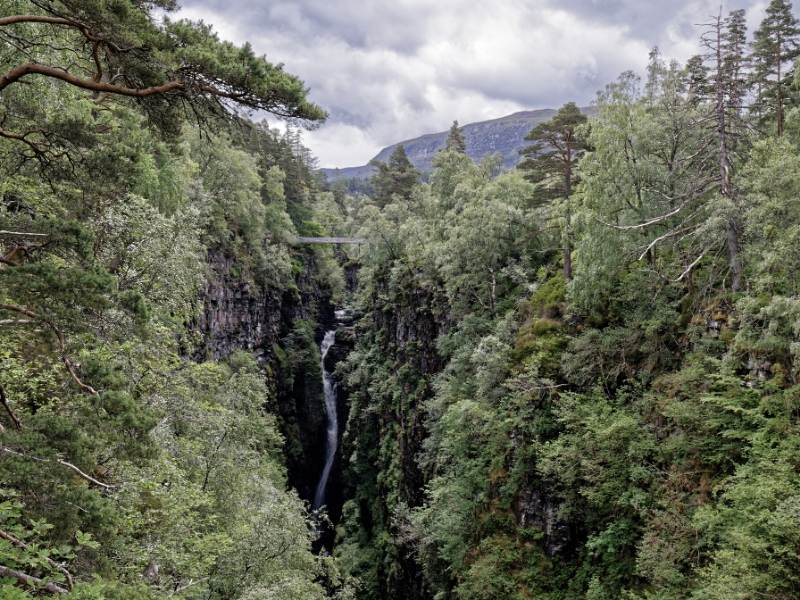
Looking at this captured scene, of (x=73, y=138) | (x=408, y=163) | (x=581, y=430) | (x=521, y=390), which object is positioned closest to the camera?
(x=73, y=138)

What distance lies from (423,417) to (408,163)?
37.2m

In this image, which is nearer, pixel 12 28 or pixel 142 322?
pixel 12 28

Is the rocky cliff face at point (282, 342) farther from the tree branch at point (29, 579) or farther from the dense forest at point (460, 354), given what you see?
the tree branch at point (29, 579)

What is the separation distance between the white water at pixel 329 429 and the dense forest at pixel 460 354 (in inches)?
461

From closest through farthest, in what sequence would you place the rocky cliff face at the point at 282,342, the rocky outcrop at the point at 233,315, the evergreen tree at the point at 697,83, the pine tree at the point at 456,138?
the evergreen tree at the point at 697,83 < the rocky outcrop at the point at 233,315 < the rocky cliff face at the point at 282,342 < the pine tree at the point at 456,138

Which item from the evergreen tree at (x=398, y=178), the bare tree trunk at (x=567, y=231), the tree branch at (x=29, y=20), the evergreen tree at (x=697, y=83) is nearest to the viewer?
the tree branch at (x=29, y=20)

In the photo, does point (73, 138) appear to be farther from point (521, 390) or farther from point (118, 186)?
point (521, 390)

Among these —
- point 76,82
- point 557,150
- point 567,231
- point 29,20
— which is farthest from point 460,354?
point 29,20

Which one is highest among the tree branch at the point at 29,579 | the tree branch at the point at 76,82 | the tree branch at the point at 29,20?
the tree branch at the point at 29,20

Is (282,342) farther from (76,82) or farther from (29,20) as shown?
(29,20)

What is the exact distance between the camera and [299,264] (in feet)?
179

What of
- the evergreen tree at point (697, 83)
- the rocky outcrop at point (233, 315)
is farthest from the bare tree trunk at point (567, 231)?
the rocky outcrop at point (233, 315)

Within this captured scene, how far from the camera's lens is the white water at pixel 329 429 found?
1779 inches

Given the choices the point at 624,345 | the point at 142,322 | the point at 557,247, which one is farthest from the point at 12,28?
the point at 557,247
